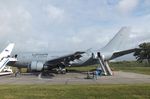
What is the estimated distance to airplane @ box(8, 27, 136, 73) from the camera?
48375 millimetres

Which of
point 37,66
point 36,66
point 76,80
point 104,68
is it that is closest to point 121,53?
point 104,68

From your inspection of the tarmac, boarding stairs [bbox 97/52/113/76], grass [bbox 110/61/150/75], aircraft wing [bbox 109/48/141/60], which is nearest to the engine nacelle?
the tarmac

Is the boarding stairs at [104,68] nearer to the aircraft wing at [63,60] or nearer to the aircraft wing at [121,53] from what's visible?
the aircraft wing at [63,60]

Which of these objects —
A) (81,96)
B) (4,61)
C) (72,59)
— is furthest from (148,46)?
(81,96)

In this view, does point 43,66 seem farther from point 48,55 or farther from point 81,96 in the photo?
point 81,96

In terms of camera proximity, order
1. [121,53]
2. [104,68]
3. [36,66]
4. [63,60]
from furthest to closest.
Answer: [121,53]
[63,60]
[36,66]
[104,68]

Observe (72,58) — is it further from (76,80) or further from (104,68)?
(76,80)

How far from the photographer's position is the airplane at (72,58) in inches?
1905

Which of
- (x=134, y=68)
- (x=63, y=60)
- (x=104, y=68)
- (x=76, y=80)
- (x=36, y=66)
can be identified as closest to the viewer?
(x=76, y=80)

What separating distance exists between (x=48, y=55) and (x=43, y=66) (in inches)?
189

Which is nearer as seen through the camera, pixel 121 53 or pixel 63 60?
pixel 63 60

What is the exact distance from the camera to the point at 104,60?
51.4m

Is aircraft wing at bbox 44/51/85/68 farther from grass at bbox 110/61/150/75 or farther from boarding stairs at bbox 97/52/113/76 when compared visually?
grass at bbox 110/61/150/75

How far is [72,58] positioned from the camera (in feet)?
160
